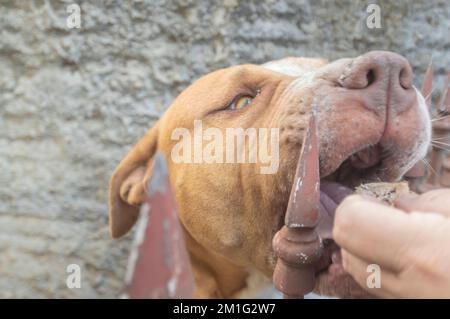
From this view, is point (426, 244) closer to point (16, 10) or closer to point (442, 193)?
point (442, 193)

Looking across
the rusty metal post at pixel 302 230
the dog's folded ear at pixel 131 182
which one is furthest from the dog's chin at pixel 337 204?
the dog's folded ear at pixel 131 182

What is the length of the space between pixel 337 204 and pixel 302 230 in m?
0.47

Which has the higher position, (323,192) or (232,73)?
(232,73)

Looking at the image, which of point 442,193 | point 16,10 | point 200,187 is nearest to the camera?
point 442,193

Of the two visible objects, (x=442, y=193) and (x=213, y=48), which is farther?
(x=213, y=48)

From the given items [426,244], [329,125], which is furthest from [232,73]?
[426,244]

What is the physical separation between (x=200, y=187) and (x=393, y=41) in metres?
2.25

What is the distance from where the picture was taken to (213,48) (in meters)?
3.35

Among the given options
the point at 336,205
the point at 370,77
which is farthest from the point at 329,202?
the point at 370,77

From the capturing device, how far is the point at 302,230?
50.0 inches

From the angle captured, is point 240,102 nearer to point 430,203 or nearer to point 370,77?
point 370,77

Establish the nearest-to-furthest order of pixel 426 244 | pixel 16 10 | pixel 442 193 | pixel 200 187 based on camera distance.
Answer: pixel 426 244
pixel 442 193
pixel 200 187
pixel 16 10

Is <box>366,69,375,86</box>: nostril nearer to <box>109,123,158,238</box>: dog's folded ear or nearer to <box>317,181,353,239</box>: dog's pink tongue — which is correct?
<box>317,181,353,239</box>: dog's pink tongue

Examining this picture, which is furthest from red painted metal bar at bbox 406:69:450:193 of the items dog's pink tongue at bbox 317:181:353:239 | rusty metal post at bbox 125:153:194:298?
rusty metal post at bbox 125:153:194:298
